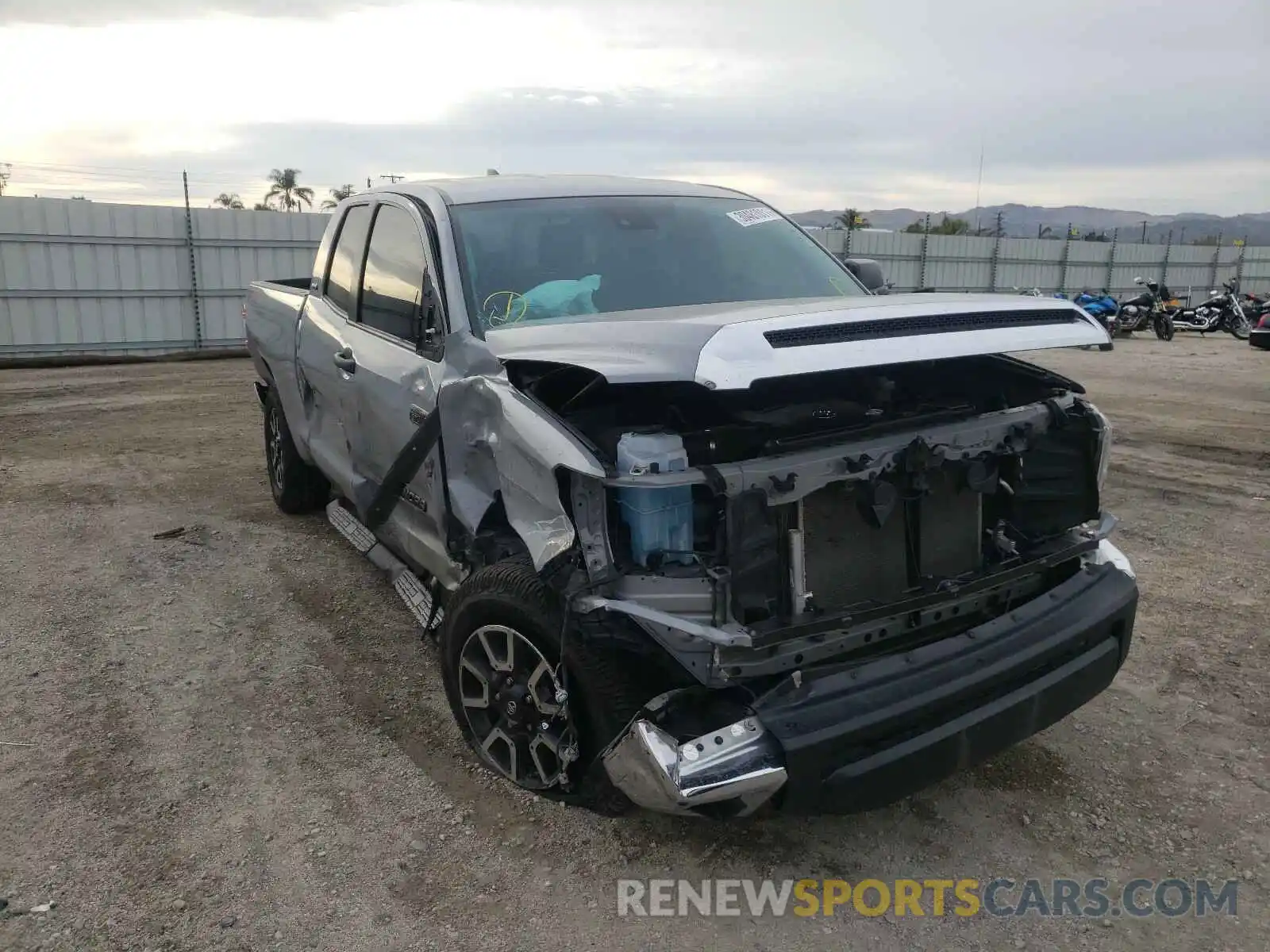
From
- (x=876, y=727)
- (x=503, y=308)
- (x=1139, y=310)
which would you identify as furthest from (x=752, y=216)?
(x=1139, y=310)

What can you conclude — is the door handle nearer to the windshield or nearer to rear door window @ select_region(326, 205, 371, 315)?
rear door window @ select_region(326, 205, 371, 315)

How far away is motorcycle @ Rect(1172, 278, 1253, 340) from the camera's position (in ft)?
66.7

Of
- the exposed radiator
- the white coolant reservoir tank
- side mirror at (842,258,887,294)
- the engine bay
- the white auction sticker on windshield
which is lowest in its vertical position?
the exposed radiator

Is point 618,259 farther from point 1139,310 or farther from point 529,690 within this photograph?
point 1139,310

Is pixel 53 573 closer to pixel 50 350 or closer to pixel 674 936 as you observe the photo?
pixel 674 936

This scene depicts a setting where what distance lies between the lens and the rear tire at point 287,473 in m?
5.92

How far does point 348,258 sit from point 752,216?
1.99m

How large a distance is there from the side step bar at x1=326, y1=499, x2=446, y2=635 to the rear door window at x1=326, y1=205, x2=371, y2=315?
106 cm

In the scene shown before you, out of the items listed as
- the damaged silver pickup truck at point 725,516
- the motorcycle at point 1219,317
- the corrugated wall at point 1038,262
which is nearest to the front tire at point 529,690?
the damaged silver pickup truck at point 725,516

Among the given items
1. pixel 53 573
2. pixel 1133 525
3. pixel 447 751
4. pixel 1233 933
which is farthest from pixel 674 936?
pixel 1133 525

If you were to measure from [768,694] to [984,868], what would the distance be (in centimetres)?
97

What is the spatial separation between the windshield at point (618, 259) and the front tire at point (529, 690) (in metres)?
1.03

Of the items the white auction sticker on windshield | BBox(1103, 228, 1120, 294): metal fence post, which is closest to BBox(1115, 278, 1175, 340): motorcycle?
BBox(1103, 228, 1120, 294): metal fence post

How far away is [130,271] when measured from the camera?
49.9 ft
